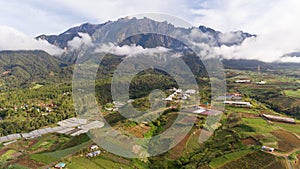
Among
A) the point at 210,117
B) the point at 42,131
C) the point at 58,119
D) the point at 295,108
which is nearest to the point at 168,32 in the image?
the point at 210,117

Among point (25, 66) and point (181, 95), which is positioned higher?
point (25, 66)

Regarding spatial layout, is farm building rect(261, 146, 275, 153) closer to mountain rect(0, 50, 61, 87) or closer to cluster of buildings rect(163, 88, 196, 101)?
cluster of buildings rect(163, 88, 196, 101)

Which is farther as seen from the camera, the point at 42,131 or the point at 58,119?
the point at 58,119

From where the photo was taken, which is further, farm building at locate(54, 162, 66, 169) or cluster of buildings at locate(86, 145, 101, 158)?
cluster of buildings at locate(86, 145, 101, 158)

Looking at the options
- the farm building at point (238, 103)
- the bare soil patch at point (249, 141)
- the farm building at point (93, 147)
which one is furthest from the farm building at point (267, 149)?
the farm building at point (238, 103)

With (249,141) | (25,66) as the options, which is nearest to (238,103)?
(249,141)

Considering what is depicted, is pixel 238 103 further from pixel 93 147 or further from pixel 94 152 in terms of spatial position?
pixel 94 152

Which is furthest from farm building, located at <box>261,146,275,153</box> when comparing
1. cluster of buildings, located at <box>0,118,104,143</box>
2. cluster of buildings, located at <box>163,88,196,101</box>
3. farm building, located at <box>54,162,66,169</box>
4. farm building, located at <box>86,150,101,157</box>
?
cluster of buildings, located at <box>163,88,196,101</box>

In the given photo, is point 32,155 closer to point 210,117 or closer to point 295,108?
point 210,117
